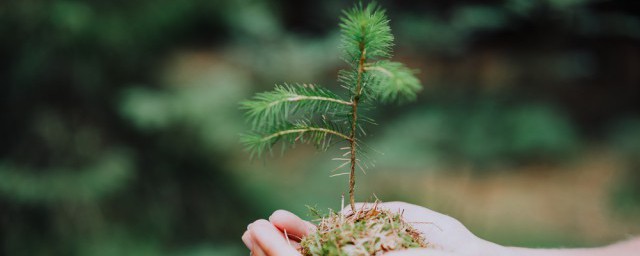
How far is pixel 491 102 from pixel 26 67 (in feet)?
8.11

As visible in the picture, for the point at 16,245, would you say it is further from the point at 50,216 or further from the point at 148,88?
the point at 148,88

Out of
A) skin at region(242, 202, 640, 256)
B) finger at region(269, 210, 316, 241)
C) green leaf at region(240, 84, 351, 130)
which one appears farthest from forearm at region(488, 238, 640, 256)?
green leaf at region(240, 84, 351, 130)

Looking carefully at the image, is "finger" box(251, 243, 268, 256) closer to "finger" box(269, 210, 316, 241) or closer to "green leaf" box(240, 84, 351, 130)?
"finger" box(269, 210, 316, 241)

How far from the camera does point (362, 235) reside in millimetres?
891

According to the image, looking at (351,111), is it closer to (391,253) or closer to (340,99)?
(340,99)

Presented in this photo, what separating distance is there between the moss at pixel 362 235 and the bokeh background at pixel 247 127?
1.44 meters

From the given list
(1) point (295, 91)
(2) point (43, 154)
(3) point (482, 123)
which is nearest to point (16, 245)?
(2) point (43, 154)

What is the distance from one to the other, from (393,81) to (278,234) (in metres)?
0.41

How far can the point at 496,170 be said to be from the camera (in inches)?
95.7

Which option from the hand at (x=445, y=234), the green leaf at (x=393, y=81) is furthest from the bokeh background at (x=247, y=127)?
the green leaf at (x=393, y=81)

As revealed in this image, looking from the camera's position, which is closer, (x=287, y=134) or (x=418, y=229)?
(x=287, y=134)

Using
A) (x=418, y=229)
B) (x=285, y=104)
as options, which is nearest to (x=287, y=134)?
(x=285, y=104)

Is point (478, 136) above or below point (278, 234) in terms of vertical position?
above

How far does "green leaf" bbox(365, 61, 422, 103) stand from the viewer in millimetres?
774
